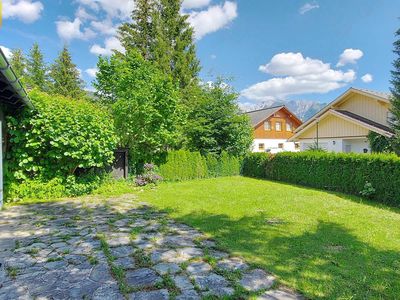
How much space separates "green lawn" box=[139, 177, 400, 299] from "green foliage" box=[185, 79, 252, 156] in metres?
6.69

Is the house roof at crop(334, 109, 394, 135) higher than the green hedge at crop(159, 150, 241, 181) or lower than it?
higher

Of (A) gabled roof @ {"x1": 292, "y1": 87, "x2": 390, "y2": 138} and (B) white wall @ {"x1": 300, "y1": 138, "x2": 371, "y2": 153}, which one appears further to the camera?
(B) white wall @ {"x1": 300, "y1": 138, "x2": 371, "y2": 153}

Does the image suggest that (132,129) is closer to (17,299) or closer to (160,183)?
(160,183)

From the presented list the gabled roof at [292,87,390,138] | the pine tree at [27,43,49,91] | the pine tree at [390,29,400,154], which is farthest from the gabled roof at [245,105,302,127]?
the pine tree at [27,43,49,91]

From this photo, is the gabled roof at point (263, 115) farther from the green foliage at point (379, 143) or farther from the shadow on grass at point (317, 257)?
the shadow on grass at point (317, 257)

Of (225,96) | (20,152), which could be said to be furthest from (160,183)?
(225,96)

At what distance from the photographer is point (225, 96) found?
16.0 meters

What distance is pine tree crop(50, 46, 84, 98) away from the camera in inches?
1096

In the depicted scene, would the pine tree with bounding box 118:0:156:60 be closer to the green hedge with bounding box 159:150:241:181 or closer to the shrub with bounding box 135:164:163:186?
the green hedge with bounding box 159:150:241:181

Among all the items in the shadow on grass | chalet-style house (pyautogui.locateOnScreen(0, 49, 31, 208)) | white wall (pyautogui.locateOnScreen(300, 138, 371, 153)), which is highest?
chalet-style house (pyautogui.locateOnScreen(0, 49, 31, 208))

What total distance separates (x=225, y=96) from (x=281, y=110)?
19.3m

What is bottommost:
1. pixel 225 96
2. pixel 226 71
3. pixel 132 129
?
pixel 132 129

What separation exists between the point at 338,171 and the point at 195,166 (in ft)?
22.2

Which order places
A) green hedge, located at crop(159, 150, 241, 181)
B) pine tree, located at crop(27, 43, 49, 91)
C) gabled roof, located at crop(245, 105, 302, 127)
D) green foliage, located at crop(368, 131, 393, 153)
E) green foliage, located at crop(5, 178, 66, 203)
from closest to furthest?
green foliage, located at crop(5, 178, 66, 203), green hedge, located at crop(159, 150, 241, 181), green foliage, located at crop(368, 131, 393, 153), pine tree, located at crop(27, 43, 49, 91), gabled roof, located at crop(245, 105, 302, 127)
